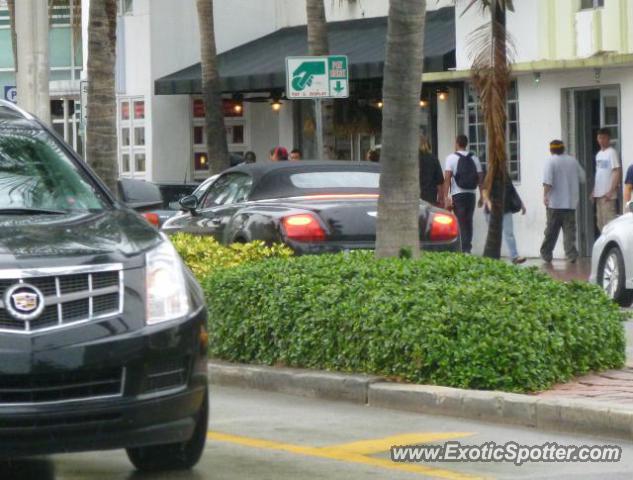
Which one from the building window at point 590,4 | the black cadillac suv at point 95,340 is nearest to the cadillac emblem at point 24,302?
the black cadillac suv at point 95,340

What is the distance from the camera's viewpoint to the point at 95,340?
6586 millimetres

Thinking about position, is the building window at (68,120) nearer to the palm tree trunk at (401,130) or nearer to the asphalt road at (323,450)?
the palm tree trunk at (401,130)

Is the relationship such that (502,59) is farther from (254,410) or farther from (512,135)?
(254,410)

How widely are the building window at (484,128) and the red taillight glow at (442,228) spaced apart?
9665 millimetres

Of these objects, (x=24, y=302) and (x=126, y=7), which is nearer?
(x=24, y=302)

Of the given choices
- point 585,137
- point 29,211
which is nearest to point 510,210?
point 585,137

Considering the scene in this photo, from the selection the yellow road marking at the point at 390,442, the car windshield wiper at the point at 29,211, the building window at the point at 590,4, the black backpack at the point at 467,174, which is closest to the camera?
the car windshield wiper at the point at 29,211

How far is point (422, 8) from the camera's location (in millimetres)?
12539

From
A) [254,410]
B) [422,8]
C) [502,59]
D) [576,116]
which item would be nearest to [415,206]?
[422,8]

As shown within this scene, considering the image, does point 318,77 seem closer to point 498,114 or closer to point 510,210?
point 498,114

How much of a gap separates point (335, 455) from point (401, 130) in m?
4.70

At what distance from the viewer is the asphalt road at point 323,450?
7633mm

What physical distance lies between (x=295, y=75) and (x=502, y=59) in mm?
4620

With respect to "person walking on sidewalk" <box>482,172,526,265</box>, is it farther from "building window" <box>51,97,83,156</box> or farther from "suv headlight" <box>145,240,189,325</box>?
"suv headlight" <box>145,240,189,325</box>
